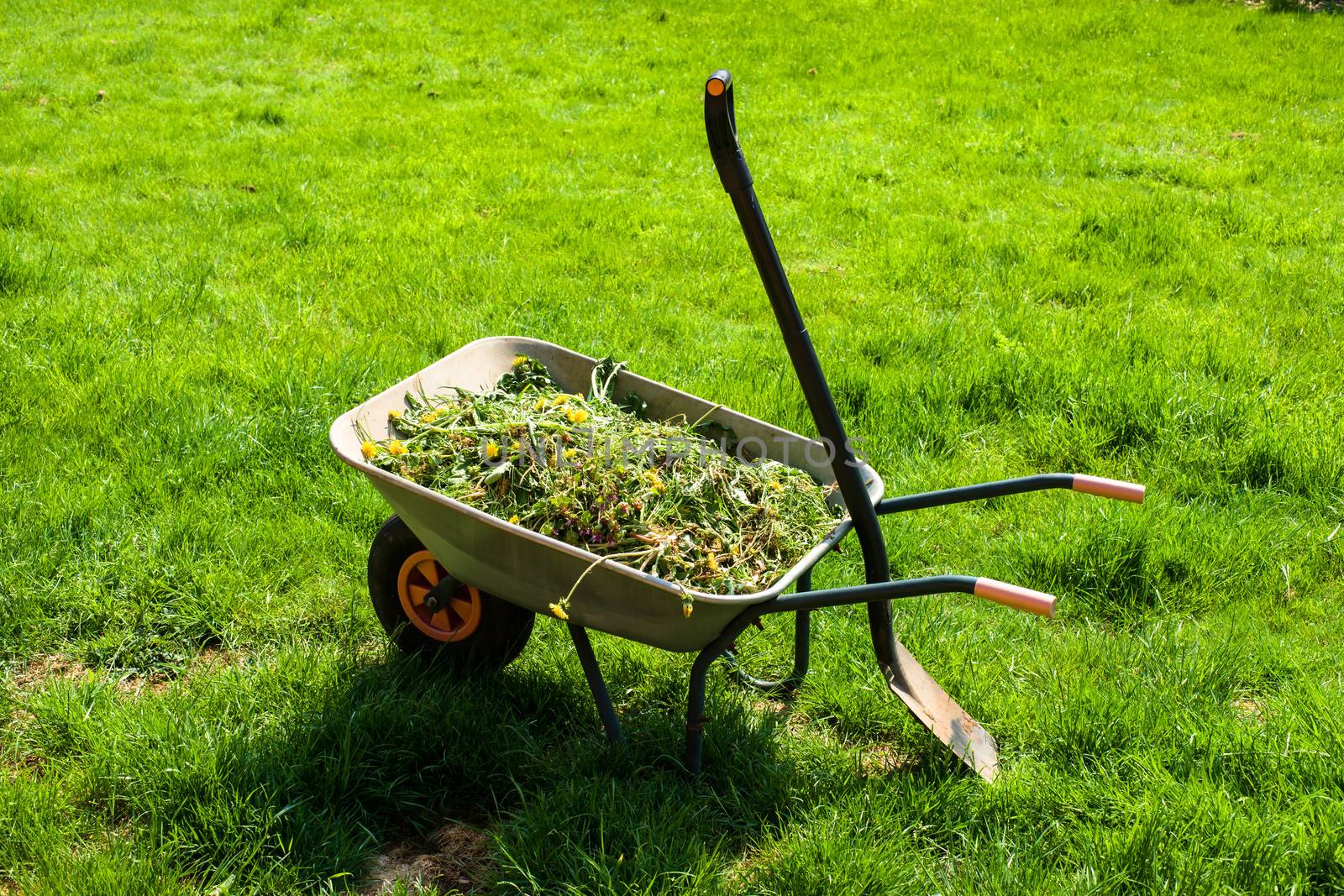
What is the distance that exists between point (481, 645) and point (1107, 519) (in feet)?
6.70

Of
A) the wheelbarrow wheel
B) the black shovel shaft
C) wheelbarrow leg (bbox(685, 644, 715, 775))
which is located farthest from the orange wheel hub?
the black shovel shaft

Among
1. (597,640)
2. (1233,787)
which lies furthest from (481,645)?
(1233,787)

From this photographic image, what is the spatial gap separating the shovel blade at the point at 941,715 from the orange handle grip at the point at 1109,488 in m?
0.61

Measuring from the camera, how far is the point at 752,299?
17.3ft

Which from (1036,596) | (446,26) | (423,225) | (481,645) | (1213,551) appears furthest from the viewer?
(446,26)

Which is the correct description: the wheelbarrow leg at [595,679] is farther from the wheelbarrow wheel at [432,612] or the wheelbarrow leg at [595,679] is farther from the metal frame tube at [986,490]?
the metal frame tube at [986,490]

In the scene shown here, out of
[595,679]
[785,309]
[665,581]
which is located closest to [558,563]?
[665,581]

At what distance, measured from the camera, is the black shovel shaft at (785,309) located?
2.17 metres

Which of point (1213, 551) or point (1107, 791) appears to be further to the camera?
point (1213, 551)

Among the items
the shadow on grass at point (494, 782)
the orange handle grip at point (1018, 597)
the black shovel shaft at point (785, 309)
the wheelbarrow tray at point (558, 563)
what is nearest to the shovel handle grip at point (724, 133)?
the black shovel shaft at point (785, 309)

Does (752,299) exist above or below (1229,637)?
above

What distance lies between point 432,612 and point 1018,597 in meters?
1.58

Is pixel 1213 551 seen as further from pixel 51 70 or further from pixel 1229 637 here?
pixel 51 70

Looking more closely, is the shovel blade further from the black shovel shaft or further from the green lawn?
the black shovel shaft
